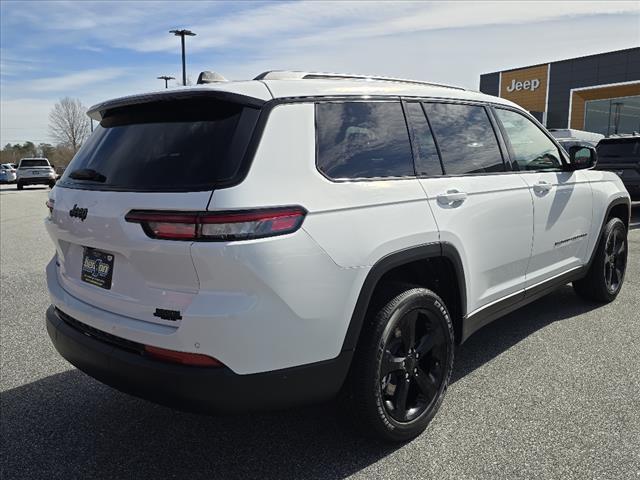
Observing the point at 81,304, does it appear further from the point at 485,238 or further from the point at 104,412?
the point at 485,238

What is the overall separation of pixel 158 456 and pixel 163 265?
3.75 feet

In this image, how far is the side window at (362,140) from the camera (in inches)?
100.0

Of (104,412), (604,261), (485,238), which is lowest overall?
(104,412)

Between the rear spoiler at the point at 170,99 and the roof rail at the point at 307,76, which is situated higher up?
the roof rail at the point at 307,76

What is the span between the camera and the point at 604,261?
4.91 meters

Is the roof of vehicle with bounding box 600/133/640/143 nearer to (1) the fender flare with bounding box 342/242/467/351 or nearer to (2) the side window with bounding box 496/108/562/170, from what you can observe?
(2) the side window with bounding box 496/108/562/170

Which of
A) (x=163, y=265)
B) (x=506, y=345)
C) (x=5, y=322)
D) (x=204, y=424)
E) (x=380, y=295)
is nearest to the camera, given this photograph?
(x=163, y=265)

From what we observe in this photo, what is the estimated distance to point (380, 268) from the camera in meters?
2.54

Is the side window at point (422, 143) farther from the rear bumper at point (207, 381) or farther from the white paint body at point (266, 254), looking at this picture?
the rear bumper at point (207, 381)

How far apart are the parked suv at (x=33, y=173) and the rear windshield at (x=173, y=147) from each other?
29.3 meters

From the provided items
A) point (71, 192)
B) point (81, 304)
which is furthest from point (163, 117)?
point (81, 304)

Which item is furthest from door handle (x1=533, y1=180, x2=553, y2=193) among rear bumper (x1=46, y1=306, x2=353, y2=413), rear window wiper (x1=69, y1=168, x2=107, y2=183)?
rear window wiper (x1=69, y1=168, x2=107, y2=183)

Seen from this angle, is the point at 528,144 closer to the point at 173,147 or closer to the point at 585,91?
the point at 173,147

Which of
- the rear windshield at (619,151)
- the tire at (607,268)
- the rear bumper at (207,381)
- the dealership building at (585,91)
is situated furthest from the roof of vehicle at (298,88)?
the dealership building at (585,91)
